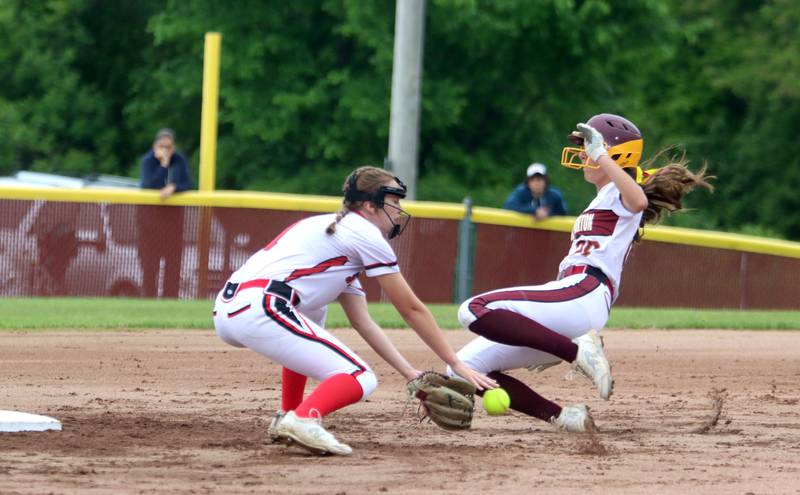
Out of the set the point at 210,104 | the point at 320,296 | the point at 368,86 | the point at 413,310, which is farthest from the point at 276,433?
the point at 368,86

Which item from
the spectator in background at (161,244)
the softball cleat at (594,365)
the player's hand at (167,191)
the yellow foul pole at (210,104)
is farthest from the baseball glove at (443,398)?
the yellow foul pole at (210,104)

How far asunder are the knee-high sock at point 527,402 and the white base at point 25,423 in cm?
229

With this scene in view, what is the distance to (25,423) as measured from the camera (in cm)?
693

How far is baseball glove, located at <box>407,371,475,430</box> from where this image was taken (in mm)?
6664

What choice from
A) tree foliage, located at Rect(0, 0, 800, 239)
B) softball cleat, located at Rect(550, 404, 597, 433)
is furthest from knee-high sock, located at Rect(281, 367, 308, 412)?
tree foliage, located at Rect(0, 0, 800, 239)

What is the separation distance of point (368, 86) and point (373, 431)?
17.3 meters

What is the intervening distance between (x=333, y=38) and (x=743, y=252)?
37.2ft

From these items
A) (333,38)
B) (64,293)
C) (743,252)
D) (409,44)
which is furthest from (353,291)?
(333,38)

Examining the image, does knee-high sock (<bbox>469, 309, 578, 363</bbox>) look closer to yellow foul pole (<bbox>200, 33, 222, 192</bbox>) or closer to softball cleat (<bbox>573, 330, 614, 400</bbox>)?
softball cleat (<bbox>573, 330, 614, 400</bbox>)

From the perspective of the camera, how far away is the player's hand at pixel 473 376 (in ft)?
21.6

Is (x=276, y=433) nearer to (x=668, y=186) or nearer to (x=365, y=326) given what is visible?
(x=365, y=326)

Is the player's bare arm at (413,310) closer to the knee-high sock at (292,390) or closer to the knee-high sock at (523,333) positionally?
the knee-high sock at (523,333)

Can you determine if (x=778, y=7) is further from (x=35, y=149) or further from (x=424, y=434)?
(x=424, y=434)

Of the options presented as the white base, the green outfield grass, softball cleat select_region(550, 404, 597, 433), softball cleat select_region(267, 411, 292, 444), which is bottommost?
the green outfield grass
